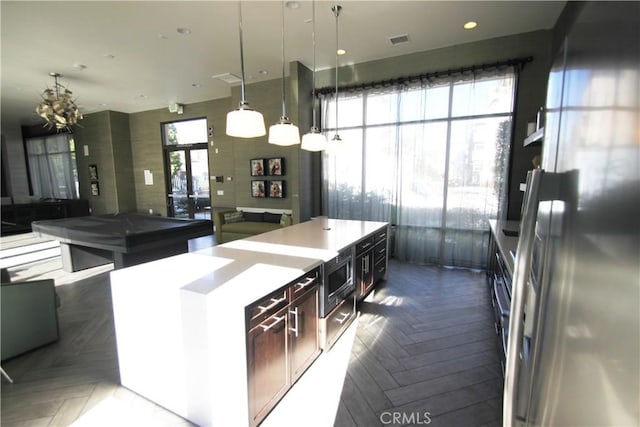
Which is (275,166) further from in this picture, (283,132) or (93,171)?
(93,171)

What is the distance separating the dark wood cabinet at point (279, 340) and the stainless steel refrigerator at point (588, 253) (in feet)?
4.32

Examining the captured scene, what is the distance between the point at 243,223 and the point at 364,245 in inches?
140

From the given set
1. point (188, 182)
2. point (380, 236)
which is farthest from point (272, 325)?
point (188, 182)

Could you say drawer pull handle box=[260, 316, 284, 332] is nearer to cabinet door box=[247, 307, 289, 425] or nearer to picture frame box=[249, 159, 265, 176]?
cabinet door box=[247, 307, 289, 425]

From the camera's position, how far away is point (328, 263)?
7.80 ft

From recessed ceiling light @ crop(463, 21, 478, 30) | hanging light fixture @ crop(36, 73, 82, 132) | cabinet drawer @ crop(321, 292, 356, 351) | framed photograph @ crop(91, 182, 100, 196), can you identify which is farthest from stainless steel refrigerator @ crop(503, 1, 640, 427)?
framed photograph @ crop(91, 182, 100, 196)

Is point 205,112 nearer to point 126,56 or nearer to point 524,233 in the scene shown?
A: point 126,56

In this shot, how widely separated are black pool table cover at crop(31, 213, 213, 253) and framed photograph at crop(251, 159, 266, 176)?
5.97ft

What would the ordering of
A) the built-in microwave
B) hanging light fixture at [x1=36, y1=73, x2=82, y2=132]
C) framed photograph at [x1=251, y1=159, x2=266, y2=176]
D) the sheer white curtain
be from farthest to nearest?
framed photograph at [x1=251, y1=159, x2=266, y2=176], hanging light fixture at [x1=36, y1=73, x2=82, y2=132], the sheer white curtain, the built-in microwave

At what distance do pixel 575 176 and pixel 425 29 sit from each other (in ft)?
14.6

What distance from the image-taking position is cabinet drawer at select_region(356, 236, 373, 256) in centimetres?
304

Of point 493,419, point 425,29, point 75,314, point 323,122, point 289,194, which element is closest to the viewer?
point 493,419

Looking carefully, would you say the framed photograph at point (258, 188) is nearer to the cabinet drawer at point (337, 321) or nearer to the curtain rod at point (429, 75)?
the curtain rod at point (429, 75)

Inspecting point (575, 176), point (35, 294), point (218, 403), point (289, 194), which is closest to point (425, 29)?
point (289, 194)
